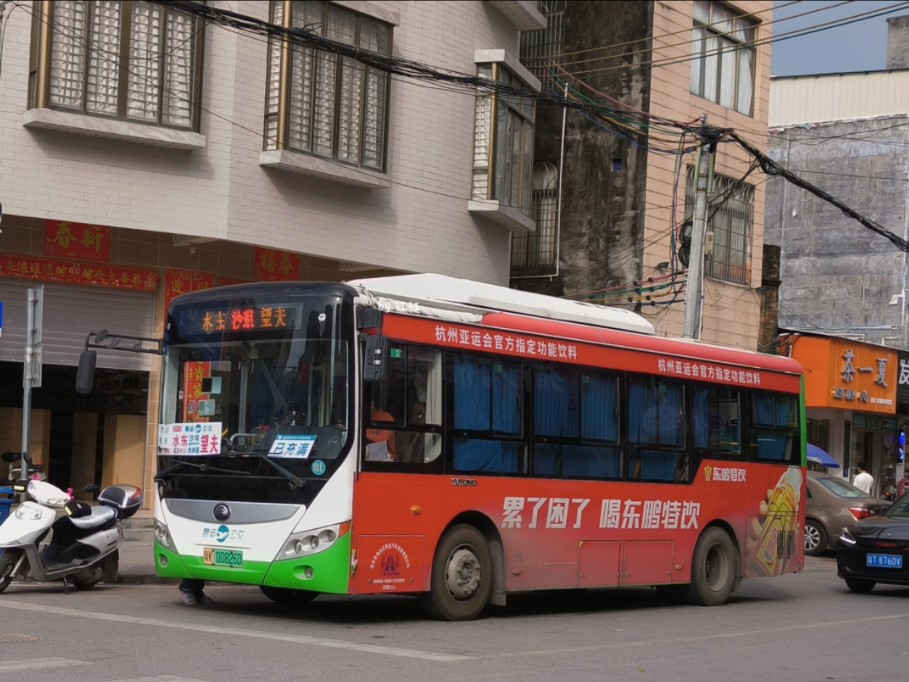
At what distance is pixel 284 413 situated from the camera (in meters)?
11.7

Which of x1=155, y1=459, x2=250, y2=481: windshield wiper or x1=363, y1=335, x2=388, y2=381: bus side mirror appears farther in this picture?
x1=155, y1=459, x2=250, y2=481: windshield wiper

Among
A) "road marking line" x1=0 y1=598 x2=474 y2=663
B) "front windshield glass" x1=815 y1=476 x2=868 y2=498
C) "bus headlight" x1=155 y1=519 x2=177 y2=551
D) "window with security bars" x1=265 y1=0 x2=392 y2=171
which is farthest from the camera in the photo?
"front windshield glass" x1=815 y1=476 x2=868 y2=498

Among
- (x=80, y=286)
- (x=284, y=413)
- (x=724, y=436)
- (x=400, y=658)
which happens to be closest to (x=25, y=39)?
(x=80, y=286)

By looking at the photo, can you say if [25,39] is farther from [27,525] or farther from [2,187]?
[27,525]

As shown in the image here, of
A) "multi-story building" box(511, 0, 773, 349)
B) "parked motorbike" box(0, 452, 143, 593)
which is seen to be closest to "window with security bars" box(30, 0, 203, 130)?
"parked motorbike" box(0, 452, 143, 593)

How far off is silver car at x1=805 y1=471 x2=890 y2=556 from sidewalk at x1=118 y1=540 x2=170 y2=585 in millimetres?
12726

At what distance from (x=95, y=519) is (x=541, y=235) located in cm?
1792

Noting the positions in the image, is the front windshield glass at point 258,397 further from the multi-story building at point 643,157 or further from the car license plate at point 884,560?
the multi-story building at point 643,157

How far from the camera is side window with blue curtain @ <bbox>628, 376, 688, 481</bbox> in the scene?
14.6m

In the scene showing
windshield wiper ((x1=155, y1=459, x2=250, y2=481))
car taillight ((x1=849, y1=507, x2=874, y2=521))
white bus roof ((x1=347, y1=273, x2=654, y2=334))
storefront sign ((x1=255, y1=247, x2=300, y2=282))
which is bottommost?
car taillight ((x1=849, y1=507, x2=874, y2=521))

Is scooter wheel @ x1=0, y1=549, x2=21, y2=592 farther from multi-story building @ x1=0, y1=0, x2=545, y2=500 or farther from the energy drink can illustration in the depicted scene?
the energy drink can illustration

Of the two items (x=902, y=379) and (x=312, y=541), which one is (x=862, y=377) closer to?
(x=902, y=379)

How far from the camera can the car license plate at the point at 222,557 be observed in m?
11.8

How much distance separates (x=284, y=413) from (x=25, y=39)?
942cm
